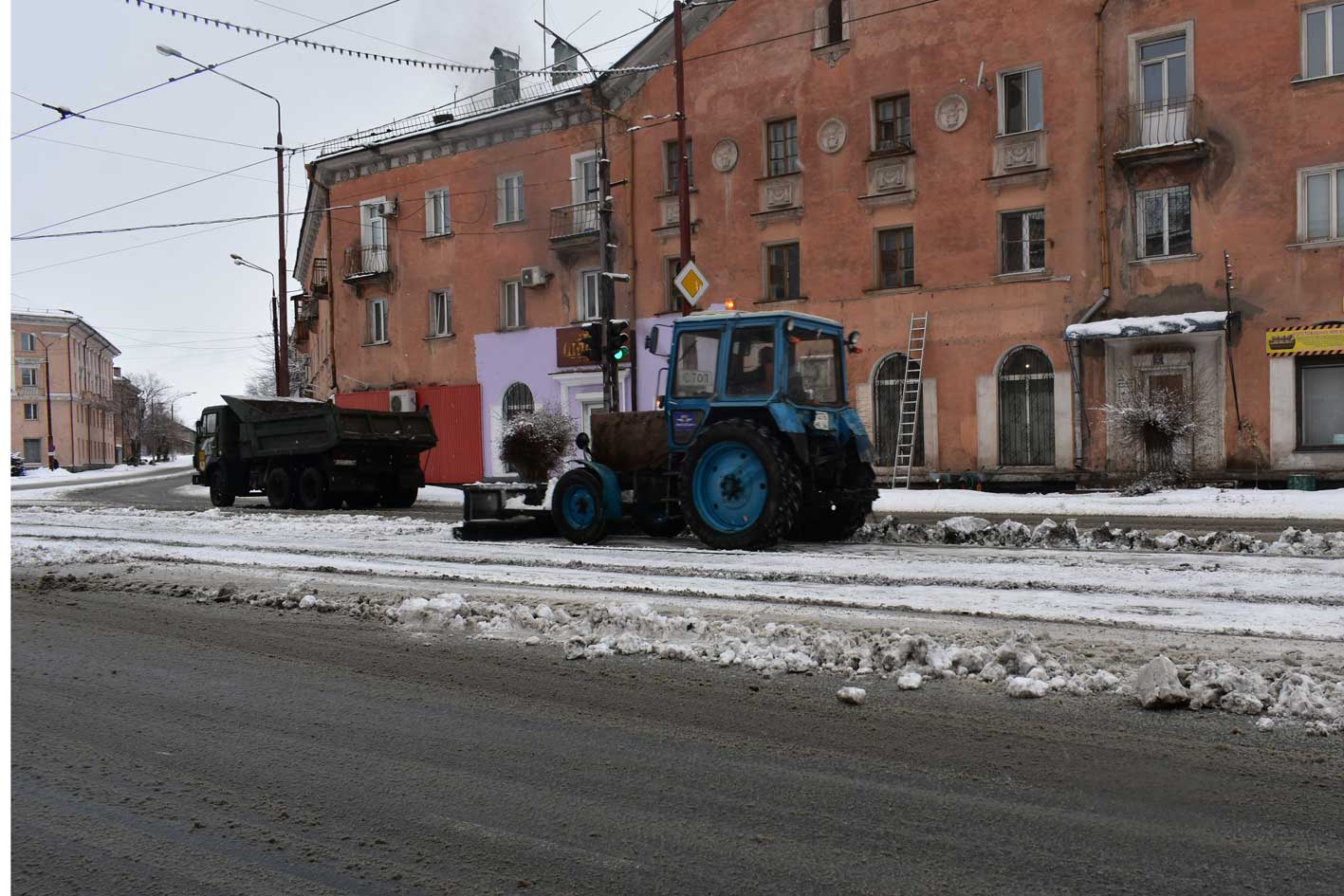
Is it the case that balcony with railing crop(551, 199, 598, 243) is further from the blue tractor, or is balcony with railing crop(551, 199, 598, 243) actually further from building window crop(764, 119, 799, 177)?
the blue tractor

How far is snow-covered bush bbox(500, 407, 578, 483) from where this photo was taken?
25.6 metres

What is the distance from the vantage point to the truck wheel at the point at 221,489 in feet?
73.6

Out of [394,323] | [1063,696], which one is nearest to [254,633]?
[1063,696]

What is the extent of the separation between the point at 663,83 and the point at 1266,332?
15519mm

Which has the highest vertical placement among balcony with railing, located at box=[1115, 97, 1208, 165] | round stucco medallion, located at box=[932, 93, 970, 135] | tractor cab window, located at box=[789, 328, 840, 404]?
round stucco medallion, located at box=[932, 93, 970, 135]

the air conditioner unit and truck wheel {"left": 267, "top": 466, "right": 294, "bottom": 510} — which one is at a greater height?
the air conditioner unit

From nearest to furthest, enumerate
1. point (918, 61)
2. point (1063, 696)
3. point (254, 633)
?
point (1063, 696) → point (254, 633) → point (918, 61)

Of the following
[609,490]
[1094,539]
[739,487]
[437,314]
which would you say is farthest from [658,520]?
[437,314]

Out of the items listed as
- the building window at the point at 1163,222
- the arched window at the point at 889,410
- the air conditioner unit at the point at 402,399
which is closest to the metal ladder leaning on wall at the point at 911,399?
the arched window at the point at 889,410

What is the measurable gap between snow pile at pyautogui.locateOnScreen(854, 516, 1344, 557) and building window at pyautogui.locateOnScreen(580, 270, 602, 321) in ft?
60.9

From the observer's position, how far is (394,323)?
3478cm

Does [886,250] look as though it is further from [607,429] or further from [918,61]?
[607,429]

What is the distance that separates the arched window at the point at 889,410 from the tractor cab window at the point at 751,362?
46.0 feet

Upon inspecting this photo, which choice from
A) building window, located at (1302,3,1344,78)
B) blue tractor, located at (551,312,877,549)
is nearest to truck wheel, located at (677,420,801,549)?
blue tractor, located at (551,312,877,549)
